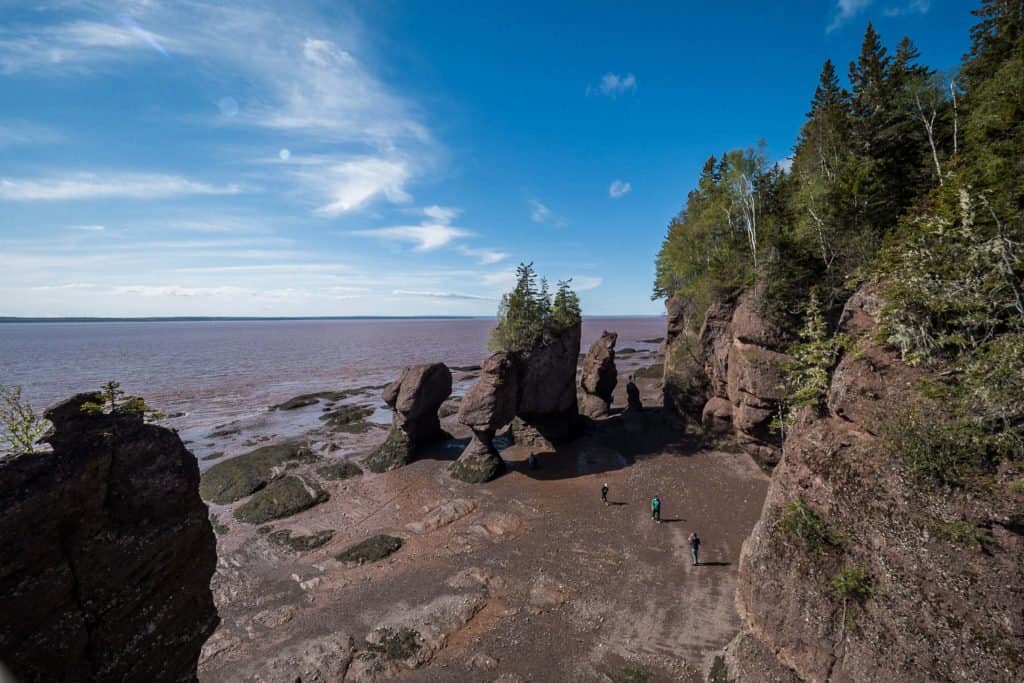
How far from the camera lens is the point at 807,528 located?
10.7 metres

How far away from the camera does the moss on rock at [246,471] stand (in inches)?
1091

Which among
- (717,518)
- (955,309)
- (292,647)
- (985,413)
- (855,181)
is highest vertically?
(855,181)

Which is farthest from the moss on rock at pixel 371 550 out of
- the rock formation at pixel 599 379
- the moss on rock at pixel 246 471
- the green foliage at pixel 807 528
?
the rock formation at pixel 599 379

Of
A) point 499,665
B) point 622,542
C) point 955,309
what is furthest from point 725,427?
point 499,665

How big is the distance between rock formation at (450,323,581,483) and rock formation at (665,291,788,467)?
9.60m

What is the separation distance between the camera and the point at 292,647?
1491cm

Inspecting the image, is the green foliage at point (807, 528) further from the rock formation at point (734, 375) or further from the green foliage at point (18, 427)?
the green foliage at point (18, 427)

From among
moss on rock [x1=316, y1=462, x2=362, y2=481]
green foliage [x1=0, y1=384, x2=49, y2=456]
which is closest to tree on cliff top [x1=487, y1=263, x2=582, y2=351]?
moss on rock [x1=316, y1=462, x2=362, y2=481]

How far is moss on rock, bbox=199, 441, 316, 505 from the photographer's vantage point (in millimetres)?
27719

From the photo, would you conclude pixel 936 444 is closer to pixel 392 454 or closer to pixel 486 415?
pixel 486 415

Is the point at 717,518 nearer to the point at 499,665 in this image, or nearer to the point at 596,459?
the point at 596,459

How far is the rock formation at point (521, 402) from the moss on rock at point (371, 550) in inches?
328

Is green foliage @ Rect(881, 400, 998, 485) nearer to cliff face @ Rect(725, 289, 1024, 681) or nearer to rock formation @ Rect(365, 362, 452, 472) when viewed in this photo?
cliff face @ Rect(725, 289, 1024, 681)

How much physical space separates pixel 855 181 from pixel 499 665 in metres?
29.8
